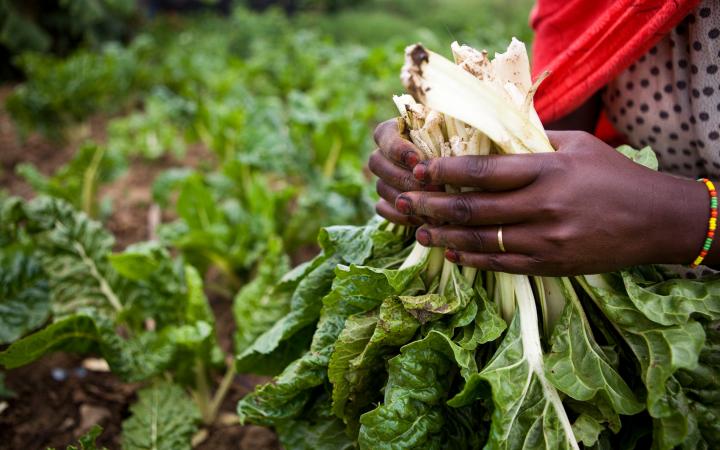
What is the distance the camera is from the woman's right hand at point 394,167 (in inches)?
57.6

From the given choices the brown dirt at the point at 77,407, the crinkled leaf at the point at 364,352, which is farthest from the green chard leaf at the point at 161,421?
the crinkled leaf at the point at 364,352

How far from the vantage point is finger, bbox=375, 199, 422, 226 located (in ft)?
5.24

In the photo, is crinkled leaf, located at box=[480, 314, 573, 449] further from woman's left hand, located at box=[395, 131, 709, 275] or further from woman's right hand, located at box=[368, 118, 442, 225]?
woman's right hand, located at box=[368, 118, 442, 225]

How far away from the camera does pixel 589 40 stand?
1.69 m

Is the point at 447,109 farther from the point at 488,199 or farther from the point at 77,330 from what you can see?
the point at 77,330

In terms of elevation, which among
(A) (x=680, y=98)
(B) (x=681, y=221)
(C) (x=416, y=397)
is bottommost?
(C) (x=416, y=397)

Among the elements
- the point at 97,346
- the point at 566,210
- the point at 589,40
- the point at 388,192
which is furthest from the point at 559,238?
the point at 97,346

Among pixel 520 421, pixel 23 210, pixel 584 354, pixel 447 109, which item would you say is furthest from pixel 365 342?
pixel 23 210

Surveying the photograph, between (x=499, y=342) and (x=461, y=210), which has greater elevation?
(x=461, y=210)

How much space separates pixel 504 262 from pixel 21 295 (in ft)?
6.75

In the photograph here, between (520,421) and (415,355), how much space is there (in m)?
0.30

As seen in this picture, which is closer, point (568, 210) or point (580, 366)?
point (568, 210)

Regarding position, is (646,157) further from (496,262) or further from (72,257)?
(72,257)

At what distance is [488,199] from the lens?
1296 mm
